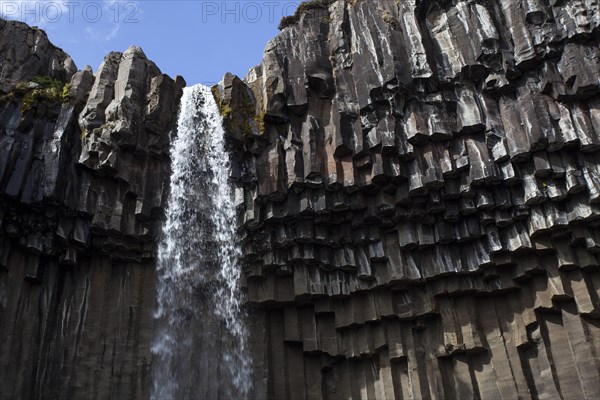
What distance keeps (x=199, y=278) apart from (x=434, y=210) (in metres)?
6.46

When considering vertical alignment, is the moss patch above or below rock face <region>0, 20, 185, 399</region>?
above

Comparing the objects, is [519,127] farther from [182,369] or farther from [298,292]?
[182,369]

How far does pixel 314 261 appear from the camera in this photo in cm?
1534

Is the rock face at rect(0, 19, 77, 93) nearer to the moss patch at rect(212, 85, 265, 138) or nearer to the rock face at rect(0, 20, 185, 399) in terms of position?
the rock face at rect(0, 20, 185, 399)

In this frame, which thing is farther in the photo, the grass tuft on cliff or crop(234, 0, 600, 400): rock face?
the grass tuft on cliff

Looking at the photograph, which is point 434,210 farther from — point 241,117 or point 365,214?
point 241,117

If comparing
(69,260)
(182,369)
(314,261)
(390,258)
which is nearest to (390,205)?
(390,258)

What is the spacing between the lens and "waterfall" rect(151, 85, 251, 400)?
14773 millimetres

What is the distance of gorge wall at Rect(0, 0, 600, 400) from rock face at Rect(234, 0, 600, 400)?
0.05 metres

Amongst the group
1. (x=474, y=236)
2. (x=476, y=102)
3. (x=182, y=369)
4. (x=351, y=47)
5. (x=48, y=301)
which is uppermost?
(x=351, y=47)

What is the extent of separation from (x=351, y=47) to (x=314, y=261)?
20.8ft

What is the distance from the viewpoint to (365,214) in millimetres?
15258

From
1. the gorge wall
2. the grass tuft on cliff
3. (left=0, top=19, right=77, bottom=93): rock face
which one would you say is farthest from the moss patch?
(left=0, top=19, right=77, bottom=93): rock face

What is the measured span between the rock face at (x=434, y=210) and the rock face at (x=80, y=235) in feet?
9.24
